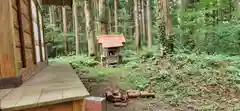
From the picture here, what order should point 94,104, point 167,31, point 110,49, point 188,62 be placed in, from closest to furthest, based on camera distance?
1. point 94,104
2. point 188,62
3. point 167,31
4. point 110,49

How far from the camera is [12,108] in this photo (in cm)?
178

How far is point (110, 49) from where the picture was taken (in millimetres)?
10703

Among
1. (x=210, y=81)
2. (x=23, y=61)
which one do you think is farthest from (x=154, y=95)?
(x=23, y=61)

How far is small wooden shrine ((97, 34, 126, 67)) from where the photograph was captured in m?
10.6

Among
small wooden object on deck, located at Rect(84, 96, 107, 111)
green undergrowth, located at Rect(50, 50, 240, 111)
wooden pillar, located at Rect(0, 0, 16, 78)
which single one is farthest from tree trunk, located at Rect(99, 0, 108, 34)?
small wooden object on deck, located at Rect(84, 96, 107, 111)

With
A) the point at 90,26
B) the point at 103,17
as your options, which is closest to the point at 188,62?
the point at 103,17

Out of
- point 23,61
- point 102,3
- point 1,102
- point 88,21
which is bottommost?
point 1,102

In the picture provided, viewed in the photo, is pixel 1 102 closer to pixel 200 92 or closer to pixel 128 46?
pixel 200 92

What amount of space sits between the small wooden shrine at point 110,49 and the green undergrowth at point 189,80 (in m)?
1.32

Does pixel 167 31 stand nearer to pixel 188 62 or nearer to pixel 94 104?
pixel 188 62

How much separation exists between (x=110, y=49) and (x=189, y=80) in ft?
15.7

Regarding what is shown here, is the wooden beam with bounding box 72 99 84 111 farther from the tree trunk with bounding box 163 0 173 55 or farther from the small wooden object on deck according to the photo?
the tree trunk with bounding box 163 0 173 55

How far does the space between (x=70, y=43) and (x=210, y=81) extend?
53.3ft

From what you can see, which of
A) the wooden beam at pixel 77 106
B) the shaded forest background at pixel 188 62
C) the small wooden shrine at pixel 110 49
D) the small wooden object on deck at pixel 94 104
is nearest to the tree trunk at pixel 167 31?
the shaded forest background at pixel 188 62
